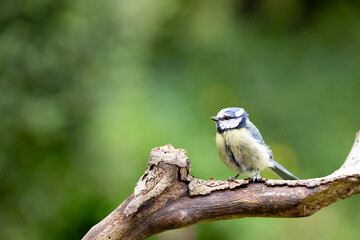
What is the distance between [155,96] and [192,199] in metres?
2.12

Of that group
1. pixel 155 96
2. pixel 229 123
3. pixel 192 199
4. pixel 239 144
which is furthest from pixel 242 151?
pixel 155 96

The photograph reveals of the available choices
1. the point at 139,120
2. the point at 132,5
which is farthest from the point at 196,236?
the point at 132,5

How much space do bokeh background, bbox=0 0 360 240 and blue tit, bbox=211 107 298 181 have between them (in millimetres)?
959

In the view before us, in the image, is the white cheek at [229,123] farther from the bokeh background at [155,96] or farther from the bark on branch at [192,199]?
the bokeh background at [155,96]

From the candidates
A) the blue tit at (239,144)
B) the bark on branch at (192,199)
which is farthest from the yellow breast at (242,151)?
the bark on branch at (192,199)

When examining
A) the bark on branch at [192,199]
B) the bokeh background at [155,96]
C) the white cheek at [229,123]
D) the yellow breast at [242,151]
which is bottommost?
the bark on branch at [192,199]

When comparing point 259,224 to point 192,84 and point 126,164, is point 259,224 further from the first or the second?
point 192,84

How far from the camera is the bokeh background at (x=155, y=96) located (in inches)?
128

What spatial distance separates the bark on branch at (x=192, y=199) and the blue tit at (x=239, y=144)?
0.43 metres

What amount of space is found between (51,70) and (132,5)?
0.91 m

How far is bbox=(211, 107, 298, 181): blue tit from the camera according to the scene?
2.31m

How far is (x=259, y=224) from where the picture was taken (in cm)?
324

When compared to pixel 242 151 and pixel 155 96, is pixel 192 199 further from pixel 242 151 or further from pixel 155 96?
pixel 155 96

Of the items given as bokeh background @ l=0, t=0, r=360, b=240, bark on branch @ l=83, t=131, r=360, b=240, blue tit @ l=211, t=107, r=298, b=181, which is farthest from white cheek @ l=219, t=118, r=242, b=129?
bokeh background @ l=0, t=0, r=360, b=240
